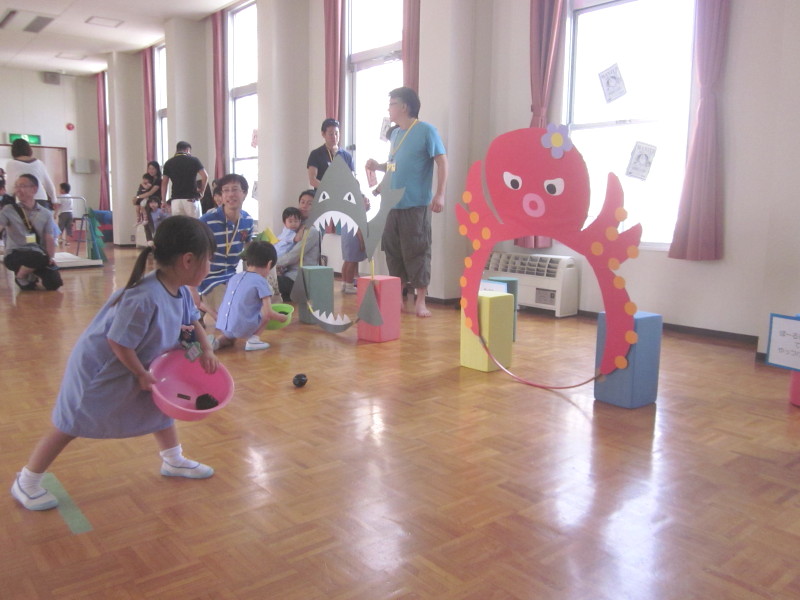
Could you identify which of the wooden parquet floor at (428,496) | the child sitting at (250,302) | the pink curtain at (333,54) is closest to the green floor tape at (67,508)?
the wooden parquet floor at (428,496)

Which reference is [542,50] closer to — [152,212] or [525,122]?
[525,122]

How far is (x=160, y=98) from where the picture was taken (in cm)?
1109

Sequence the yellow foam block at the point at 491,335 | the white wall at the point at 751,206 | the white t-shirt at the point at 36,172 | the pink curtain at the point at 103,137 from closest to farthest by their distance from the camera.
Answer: the yellow foam block at the point at 491,335 → the white wall at the point at 751,206 → the white t-shirt at the point at 36,172 → the pink curtain at the point at 103,137

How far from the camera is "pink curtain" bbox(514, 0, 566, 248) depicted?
5082mm

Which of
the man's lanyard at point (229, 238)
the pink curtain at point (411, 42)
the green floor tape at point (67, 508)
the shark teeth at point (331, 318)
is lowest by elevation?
the green floor tape at point (67, 508)

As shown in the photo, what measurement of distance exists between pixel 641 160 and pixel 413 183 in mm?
1572

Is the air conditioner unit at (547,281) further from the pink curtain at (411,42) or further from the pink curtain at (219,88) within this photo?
the pink curtain at (219,88)

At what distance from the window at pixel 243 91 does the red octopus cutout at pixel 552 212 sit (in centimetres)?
559

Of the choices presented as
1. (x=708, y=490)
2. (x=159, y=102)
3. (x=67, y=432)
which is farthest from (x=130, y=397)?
(x=159, y=102)

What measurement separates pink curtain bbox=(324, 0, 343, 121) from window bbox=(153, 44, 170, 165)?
4.94m

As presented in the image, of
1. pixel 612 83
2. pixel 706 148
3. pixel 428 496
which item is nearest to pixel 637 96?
pixel 612 83

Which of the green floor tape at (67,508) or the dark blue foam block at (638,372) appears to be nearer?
the green floor tape at (67,508)

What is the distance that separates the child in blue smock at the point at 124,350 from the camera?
1.83 metres

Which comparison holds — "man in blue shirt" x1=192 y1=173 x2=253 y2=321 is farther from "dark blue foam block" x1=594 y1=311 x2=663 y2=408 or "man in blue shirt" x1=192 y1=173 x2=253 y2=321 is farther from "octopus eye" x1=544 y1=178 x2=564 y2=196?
"dark blue foam block" x1=594 y1=311 x2=663 y2=408
